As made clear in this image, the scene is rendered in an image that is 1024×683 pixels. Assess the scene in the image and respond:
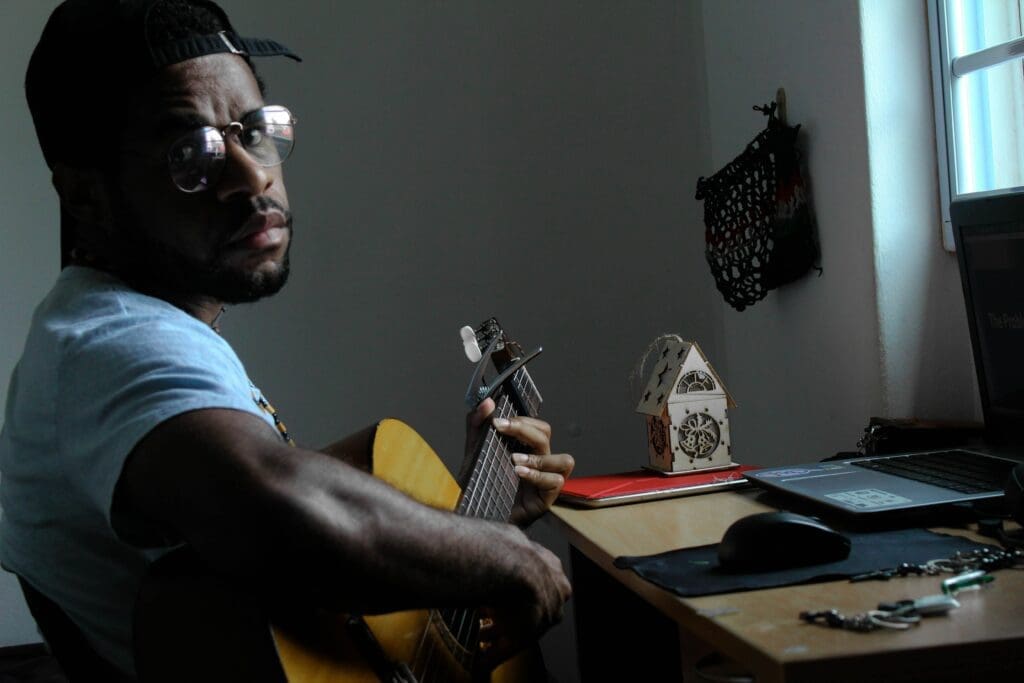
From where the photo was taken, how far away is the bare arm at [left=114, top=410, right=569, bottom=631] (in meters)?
0.88

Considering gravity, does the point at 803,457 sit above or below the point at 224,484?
below

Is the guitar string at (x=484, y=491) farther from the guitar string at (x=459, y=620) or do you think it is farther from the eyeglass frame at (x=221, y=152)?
the eyeglass frame at (x=221, y=152)

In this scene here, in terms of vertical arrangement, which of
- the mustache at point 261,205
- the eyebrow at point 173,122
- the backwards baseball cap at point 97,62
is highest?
the backwards baseball cap at point 97,62

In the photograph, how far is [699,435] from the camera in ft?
5.70

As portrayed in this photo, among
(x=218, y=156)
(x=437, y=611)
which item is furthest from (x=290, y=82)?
(x=437, y=611)

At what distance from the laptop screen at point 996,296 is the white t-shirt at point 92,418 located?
37.3 inches

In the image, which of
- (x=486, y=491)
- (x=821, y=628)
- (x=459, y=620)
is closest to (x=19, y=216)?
(x=486, y=491)

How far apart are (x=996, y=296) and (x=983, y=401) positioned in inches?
6.2

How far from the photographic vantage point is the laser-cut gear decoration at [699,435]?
173 centimetres

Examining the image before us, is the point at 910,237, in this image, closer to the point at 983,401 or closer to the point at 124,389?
the point at 983,401

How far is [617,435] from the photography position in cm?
268

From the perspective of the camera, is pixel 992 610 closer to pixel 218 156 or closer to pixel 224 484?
pixel 224 484

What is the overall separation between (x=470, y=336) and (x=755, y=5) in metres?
1.05

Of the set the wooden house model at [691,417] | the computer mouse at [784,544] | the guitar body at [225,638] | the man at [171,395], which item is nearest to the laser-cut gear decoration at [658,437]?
the wooden house model at [691,417]
